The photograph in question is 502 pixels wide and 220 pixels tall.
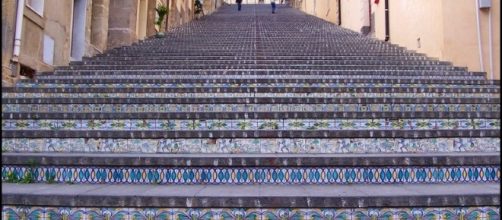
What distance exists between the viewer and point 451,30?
8.60 meters

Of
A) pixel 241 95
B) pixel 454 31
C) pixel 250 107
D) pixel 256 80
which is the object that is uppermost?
pixel 454 31

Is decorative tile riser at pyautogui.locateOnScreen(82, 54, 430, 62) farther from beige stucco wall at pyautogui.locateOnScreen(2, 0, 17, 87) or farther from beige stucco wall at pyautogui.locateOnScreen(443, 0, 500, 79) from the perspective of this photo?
beige stucco wall at pyautogui.locateOnScreen(2, 0, 17, 87)

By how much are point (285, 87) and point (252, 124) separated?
151 cm

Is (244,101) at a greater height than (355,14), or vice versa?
(355,14)

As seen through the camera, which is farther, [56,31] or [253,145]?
[56,31]

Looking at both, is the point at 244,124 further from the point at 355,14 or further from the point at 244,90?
the point at 355,14

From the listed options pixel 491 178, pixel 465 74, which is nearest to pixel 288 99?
pixel 491 178

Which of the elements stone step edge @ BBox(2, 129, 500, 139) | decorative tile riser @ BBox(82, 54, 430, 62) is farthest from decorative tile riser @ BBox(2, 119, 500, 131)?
decorative tile riser @ BBox(82, 54, 430, 62)

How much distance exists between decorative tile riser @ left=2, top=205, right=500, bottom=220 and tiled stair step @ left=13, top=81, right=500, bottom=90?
3.42m

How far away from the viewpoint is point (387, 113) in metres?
4.77

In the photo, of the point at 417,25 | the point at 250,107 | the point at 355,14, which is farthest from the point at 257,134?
the point at 355,14

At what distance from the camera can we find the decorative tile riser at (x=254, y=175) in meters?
3.37

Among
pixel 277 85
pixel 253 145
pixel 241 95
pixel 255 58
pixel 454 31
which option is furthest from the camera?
pixel 255 58

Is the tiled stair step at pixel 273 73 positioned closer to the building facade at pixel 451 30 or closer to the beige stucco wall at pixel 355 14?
the building facade at pixel 451 30
